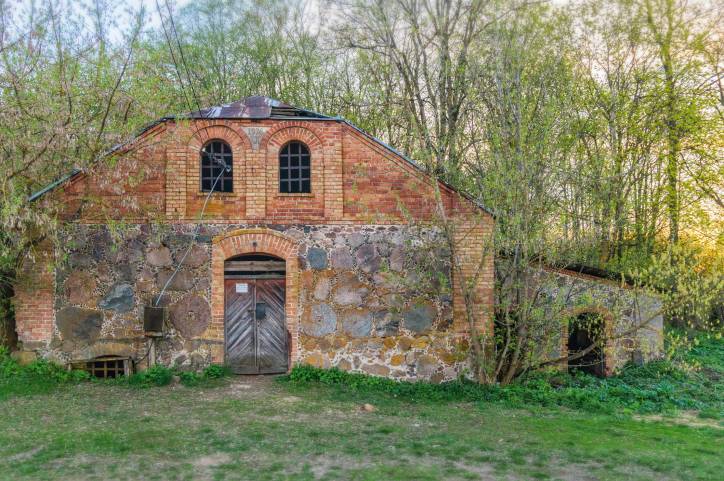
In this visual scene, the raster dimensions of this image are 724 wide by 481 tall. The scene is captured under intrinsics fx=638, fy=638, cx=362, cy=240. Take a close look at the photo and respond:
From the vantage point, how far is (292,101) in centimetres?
2181

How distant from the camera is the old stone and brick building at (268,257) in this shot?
11.8 meters

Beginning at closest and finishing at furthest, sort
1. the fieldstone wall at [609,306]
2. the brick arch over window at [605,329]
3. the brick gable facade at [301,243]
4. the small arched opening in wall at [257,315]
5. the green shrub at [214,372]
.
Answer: the green shrub at [214,372]
the brick gable facade at [301,243]
the small arched opening in wall at [257,315]
the fieldstone wall at [609,306]
the brick arch over window at [605,329]

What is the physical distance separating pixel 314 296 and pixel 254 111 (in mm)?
3744

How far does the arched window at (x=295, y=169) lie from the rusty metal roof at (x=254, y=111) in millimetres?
644

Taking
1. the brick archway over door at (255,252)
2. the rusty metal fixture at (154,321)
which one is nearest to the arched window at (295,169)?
the brick archway over door at (255,252)

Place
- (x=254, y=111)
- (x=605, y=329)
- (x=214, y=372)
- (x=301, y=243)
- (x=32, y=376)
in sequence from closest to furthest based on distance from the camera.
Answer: (x=32, y=376) < (x=214, y=372) < (x=301, y=243) < (x=254, y=111) < (x=605, y=329)

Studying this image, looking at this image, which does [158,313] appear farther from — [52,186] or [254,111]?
[254,111]

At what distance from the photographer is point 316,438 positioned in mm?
8461

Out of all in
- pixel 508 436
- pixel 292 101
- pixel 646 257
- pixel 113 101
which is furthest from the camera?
pixel 292 101

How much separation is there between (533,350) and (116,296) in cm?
768

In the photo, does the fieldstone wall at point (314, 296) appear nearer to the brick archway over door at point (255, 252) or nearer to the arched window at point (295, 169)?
the brick archway over door at point (255, 252)

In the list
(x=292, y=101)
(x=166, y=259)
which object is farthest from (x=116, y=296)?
(x=292, y=101)

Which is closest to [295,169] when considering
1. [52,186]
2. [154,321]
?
[154,321]

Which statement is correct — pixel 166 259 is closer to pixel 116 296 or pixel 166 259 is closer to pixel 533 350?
pixel 116 296
